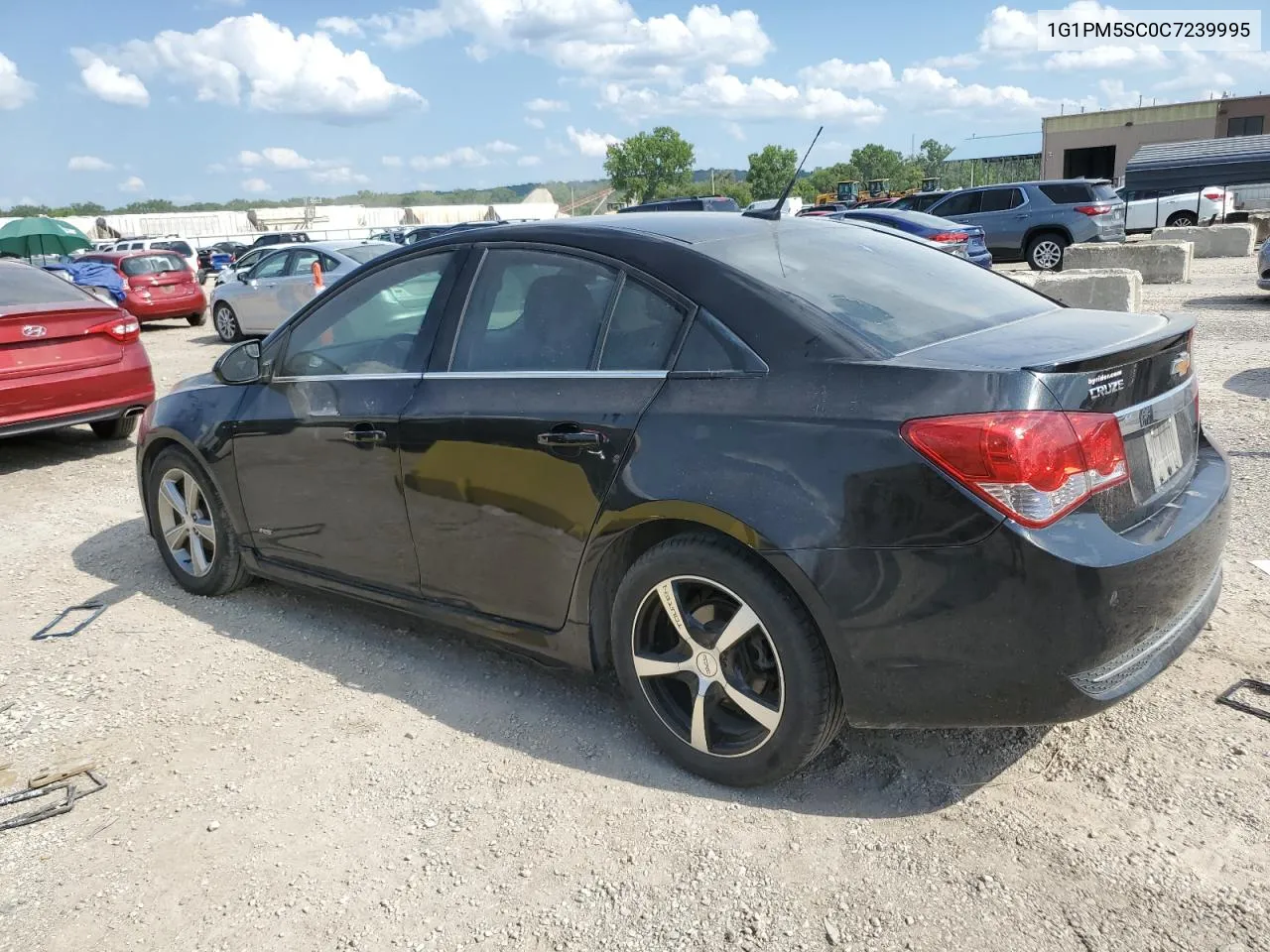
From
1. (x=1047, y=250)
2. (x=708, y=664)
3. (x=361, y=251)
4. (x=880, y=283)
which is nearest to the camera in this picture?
(x=708, y=664)

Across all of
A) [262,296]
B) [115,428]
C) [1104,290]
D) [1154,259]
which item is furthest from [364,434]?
[1154,259]

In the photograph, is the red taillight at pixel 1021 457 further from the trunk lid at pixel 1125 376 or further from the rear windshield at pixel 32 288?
the rear windshield at pixel 32 288

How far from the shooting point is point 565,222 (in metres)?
3.61

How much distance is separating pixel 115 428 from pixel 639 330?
7.28 metres

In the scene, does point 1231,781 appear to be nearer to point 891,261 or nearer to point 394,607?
point 891,261

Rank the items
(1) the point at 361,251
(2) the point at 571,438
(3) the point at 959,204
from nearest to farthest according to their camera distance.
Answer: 1. (2) the point at 571,438
2. (1) the point at 361,251
3. (3) the point at 959,204

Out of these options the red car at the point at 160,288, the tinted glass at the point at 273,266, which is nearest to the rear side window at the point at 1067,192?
the tinted glass at the point at 273,266

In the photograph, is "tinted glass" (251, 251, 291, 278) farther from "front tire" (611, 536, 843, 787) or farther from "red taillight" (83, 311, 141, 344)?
"front tire" (611, 536, 843, 787)

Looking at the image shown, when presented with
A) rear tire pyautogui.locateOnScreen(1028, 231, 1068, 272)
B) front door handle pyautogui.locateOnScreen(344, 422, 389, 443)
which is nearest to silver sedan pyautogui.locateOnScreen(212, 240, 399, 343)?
front door handle pyautogui.locateOnScreen(344, 422, 389, 443)

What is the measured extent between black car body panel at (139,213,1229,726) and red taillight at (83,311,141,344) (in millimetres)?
4932

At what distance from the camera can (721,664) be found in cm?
293

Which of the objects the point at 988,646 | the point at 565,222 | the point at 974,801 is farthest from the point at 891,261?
the point at 974,801

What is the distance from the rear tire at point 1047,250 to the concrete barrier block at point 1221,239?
205 inches

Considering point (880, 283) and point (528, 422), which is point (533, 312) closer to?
point (528, 422)
